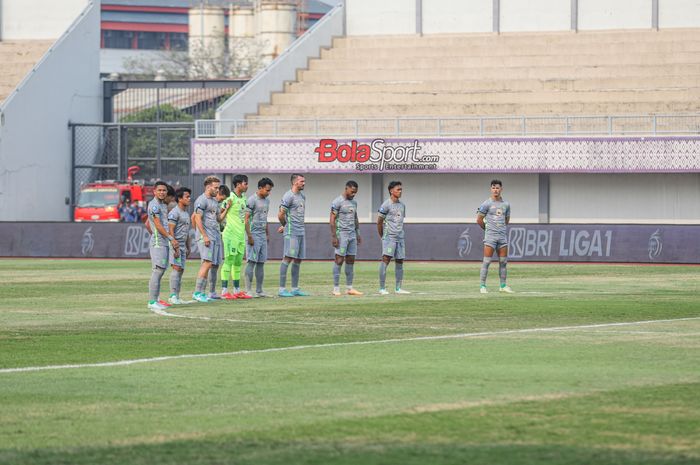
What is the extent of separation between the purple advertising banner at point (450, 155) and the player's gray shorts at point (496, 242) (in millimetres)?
23635

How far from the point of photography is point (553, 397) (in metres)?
10.6

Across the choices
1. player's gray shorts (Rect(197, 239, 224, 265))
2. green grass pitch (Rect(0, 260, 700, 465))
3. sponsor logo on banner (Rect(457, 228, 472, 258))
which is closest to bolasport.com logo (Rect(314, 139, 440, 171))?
sponsor logo on banner (Rect(457, 228, 472, 258))

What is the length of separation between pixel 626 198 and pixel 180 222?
3065 cm

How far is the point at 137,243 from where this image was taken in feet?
133

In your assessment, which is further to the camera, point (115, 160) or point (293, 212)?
point (115, 160)

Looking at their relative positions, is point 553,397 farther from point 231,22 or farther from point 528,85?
point 231,22

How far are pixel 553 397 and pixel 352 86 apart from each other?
1719 inches

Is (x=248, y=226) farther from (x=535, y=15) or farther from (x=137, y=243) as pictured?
(x=535, y=15)

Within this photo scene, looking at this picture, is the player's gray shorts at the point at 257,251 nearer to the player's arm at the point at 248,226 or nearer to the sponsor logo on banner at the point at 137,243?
the player's arm at the point at 248,226

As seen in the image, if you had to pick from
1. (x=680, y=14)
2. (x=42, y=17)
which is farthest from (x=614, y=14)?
(x=42, y=17)

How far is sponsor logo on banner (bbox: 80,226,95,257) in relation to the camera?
4103 centimetres

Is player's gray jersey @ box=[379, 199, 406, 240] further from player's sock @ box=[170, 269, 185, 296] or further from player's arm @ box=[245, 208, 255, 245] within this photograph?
player's sock @ box=[170, 269, 185, 296]

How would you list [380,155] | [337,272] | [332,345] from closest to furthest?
[332,345]
[337,272]
[380,155]

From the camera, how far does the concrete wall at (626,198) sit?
47.8 metres
